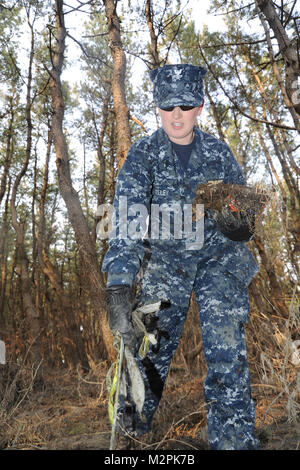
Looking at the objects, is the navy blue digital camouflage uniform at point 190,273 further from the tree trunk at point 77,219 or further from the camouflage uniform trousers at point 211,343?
the tree trunk at point 77,219

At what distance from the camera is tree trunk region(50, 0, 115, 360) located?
13.6 feet

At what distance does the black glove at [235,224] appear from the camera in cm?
190

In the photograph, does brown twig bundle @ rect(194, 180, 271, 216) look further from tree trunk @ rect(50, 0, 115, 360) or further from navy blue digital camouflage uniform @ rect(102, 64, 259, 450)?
tree trunk @ rect(50, 0, 115, 360)

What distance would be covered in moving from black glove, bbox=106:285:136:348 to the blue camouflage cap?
3.30ft

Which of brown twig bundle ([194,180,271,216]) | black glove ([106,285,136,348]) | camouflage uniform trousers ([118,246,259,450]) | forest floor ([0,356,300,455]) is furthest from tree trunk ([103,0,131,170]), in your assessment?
black glove ([106,285,136,348])

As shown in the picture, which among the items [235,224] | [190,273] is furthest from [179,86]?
[190,273]

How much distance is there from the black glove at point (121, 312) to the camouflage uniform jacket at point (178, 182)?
12.3 inches

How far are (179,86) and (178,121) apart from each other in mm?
180

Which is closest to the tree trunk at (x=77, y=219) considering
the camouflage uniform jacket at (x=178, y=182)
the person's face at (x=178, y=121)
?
the camouflage uniform jacket at (x=178, y=182)

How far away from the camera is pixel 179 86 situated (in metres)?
1.97

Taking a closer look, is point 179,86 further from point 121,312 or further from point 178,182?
point 121,312

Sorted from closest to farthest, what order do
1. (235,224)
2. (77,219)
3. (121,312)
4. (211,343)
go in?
(121,312)
(211,343)
(235,224)
(77,219)

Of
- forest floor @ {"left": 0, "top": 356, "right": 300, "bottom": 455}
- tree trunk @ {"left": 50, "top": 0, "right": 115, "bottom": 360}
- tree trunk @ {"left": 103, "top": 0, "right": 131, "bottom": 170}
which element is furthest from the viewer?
tree trunk @ {"left": 50, "top": 0, "right": 115, "bottom": 360}
